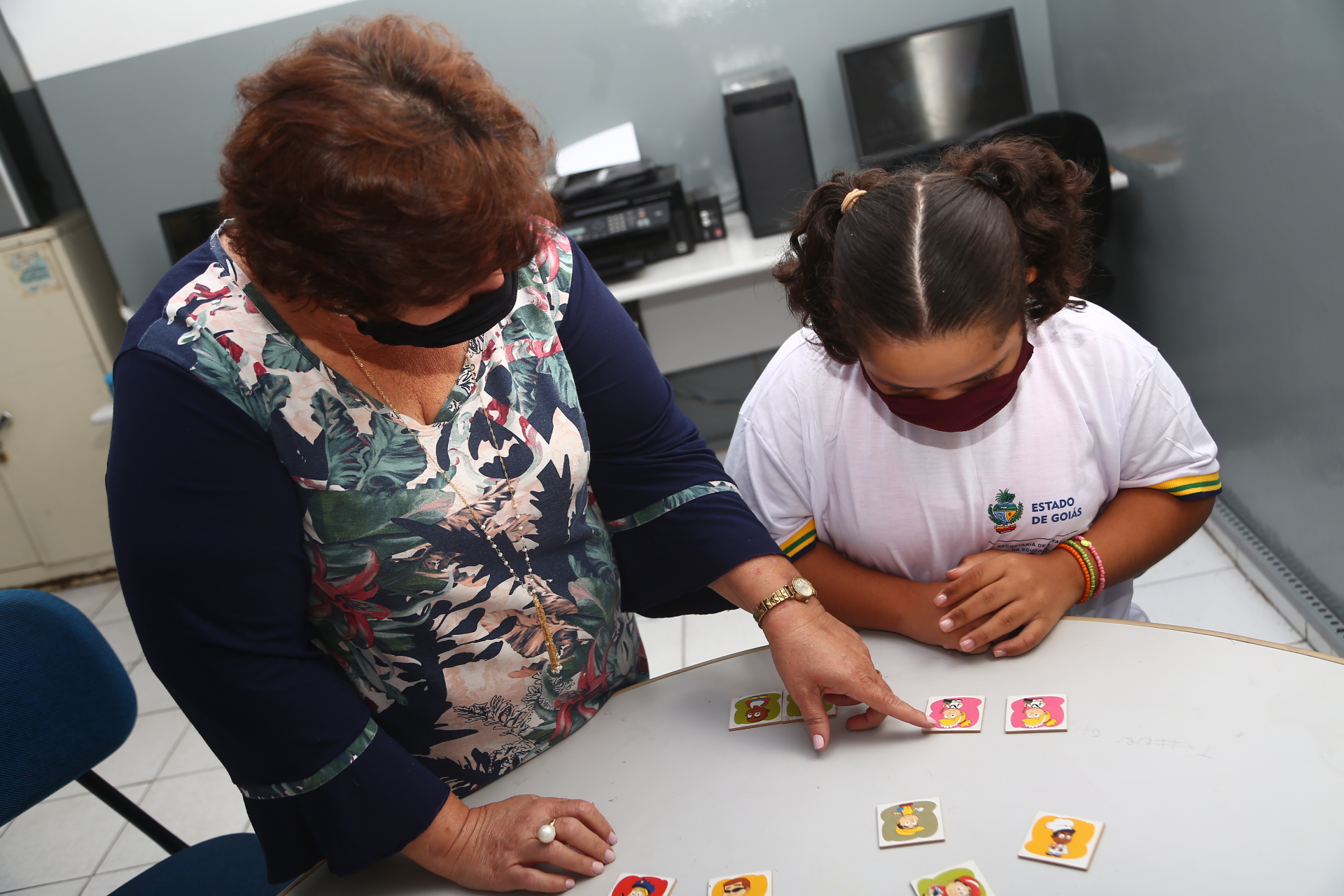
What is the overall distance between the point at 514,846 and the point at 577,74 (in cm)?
287

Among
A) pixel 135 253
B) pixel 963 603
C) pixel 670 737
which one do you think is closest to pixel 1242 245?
pixel 963 603

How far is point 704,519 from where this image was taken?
118 cm

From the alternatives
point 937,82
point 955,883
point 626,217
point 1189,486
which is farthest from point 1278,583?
point 626,217

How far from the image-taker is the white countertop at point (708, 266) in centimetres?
286

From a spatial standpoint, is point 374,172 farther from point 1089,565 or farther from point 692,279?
point 692,279

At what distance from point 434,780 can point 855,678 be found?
0.47 m

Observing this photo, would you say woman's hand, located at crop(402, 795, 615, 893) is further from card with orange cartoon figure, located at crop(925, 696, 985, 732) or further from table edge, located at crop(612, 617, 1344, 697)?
card with orange cartoon figure, located at crop(925, 696, 985, 732)

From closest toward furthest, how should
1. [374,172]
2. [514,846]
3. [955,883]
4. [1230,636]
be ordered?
[374,172]
[955,883]
[514,846]
[1230,636]

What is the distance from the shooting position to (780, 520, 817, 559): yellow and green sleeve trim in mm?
1322

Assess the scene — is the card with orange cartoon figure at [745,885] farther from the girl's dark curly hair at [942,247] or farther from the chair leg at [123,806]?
the chair leg at [123,806]

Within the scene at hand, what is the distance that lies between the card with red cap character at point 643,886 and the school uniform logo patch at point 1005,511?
0.61 meters

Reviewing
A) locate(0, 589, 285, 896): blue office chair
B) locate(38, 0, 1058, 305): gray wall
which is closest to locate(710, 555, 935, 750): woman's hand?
locate(0, 589, 285, 896): blue office chair

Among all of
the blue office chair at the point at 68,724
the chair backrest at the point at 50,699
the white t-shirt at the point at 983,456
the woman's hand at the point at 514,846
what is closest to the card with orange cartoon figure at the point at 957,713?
the white t-shirt at the point at 983,456

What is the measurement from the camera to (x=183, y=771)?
105 inches
